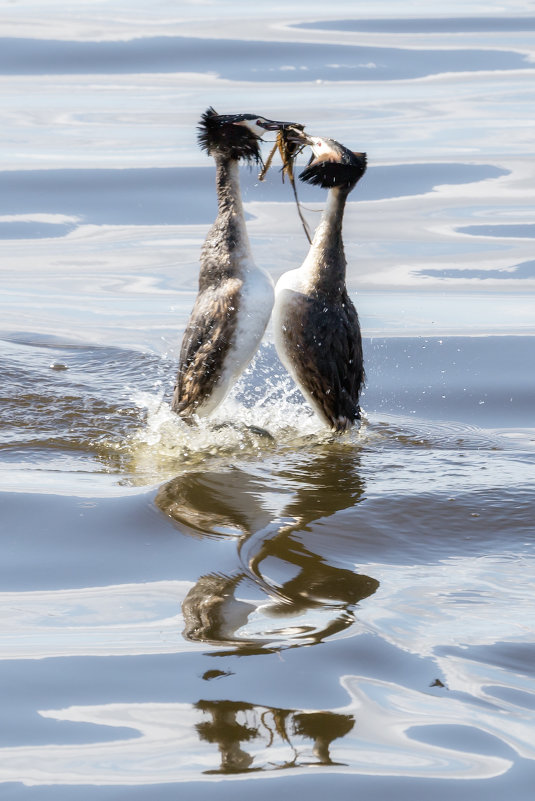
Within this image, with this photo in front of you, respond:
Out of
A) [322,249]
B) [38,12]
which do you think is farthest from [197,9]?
[322,249]

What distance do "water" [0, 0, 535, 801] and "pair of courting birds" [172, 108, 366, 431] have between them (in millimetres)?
294

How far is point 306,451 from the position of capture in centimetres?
705

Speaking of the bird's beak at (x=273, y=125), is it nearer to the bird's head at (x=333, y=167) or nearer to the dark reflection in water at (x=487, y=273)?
the bird's head at (x=333, y=167)

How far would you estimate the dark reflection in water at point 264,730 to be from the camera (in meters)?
3.88

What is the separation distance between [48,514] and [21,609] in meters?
1.00

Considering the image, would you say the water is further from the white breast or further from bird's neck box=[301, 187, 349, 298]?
bird's neck box=[301, 187, 349, 298]

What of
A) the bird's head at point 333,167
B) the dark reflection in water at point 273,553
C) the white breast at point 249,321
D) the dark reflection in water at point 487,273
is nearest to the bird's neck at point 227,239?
the white breast at point 249,321

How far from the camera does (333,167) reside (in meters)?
6.94

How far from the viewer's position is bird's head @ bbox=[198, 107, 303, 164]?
711 cm

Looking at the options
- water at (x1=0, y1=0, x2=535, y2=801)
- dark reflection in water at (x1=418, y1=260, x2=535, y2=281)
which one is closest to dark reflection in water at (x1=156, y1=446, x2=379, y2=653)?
water at (x1=0, y1=0, x2=535, y2=801)

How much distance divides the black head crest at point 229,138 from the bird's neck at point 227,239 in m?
0.05

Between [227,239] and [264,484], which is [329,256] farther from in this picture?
[264,484]

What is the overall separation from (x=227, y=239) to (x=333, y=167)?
685 mm

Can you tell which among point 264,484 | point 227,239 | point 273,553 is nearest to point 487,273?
point 227,239
